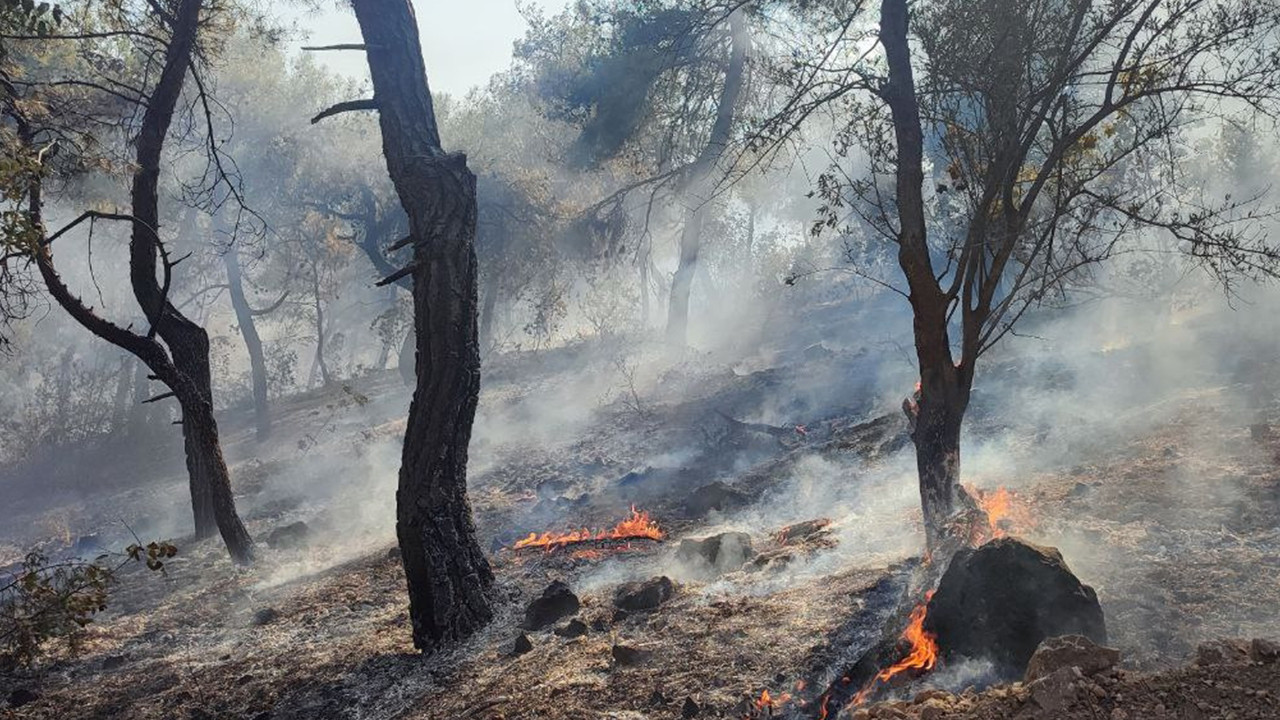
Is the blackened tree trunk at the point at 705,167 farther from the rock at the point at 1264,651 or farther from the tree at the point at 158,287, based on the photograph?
the rock at the point at 1264,651

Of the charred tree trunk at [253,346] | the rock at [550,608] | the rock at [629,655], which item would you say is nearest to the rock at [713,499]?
the rock at [550,608]

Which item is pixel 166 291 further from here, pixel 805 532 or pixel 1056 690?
pixel 1056 690

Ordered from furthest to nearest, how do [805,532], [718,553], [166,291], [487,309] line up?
[487,309]
[166,291]
[805,532]
[718,553]

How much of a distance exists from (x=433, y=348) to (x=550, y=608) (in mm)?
2213

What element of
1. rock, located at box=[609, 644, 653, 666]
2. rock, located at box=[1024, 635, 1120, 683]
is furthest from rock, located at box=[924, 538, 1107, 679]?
rock, located at box=[609, 644, 653, 666]

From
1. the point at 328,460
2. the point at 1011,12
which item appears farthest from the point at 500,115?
the point at 1011,12

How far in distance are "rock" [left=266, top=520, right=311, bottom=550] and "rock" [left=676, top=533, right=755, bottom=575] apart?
17.9 feet

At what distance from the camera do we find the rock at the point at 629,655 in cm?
499

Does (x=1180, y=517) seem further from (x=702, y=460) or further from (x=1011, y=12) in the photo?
(x=702, y=460)

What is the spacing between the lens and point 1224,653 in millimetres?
3414

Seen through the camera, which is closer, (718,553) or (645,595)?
(645,595)

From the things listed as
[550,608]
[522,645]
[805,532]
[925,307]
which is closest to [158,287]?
[550,608]

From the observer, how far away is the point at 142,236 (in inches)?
324

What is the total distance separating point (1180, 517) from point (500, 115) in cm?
2525
